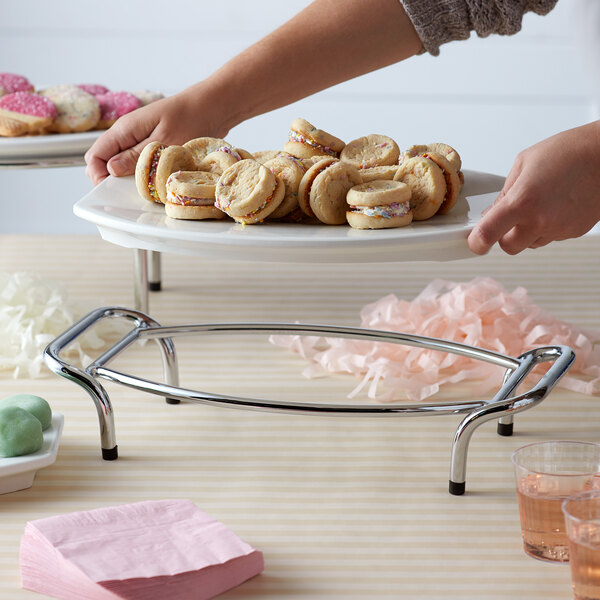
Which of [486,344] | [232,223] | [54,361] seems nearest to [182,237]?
[232,223]

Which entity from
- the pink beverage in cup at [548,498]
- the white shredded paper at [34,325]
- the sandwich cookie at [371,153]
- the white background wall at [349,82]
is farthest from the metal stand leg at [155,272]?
the white background wall at [349,82]

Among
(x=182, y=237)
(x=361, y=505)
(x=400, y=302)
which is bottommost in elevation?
(x=361, y=505)

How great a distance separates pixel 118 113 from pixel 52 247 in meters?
0.38

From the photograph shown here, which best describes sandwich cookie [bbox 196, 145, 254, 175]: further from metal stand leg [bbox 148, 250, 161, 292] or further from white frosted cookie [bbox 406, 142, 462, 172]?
metal stand leg [bbox 148, 250, 161, 292]

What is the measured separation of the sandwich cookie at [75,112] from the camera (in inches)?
51.5

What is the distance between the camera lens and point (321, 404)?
87 centimetres

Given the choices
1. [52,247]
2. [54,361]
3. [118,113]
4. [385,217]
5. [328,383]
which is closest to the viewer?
[385,217]

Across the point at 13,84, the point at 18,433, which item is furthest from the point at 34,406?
the point at 13,84

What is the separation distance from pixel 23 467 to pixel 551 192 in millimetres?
522

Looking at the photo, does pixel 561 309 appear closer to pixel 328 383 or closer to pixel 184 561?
pixel 328 383

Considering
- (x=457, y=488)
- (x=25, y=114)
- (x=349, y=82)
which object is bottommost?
(x=457, y=488)

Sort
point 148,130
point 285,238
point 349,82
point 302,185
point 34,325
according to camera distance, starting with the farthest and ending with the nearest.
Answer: point 349,82 → point 34,325 → point 148,130 → point 302,185 → point 285,238

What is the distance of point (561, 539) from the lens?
749mm

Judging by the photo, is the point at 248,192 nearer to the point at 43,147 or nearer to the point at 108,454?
the point at 108,454
